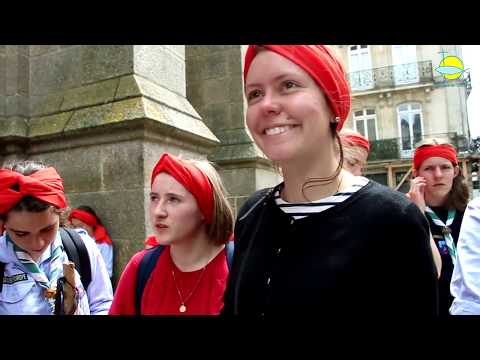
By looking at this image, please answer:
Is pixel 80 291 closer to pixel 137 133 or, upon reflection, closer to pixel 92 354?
→ pixel 92 354

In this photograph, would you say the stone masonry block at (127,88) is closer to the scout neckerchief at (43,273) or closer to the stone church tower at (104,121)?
the stone church tower at (104,121)

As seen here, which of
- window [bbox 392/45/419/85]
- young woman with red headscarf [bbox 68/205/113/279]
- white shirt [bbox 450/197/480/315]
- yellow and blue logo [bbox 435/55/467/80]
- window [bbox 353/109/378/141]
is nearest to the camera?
white shirt [bbox 450/197/480/315]

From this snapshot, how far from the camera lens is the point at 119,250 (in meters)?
3.24

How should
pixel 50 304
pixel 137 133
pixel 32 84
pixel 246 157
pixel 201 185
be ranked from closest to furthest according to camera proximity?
pixel 50 304 → pixel 201 185 → pixel 137 133 → pixel 32 84 → pixel 246 157

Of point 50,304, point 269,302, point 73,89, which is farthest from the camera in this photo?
→ point 73,89

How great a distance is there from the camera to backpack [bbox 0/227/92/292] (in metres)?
1.92

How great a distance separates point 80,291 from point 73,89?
2.69m

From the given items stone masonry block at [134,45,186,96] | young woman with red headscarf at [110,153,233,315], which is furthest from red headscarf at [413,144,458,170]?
stone masonry block at [134,45,186,96]

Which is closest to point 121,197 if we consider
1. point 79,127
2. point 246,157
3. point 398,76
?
point 79,127

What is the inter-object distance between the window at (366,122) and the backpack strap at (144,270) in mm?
21319

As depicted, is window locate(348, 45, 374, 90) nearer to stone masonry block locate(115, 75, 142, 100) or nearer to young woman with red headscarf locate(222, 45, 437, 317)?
stone masonry block locate(115, 75, 142, 100)

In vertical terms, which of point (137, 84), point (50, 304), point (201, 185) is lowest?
point (50, 304)

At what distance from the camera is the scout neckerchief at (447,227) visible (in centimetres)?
216

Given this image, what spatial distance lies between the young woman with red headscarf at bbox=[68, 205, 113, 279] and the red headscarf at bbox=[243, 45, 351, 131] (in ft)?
8.72
